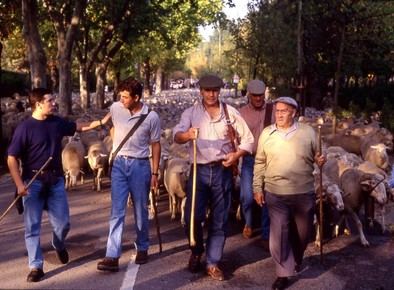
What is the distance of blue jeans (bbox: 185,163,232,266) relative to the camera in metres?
6.22

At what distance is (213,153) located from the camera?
6160mm

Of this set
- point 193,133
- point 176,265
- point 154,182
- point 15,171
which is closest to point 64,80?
point 154,182

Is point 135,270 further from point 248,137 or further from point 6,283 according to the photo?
point 248,137

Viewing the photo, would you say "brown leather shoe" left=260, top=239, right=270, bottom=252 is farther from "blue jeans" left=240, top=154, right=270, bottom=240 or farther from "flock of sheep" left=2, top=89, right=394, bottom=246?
"flock of sheep" left=2, top=89, right=394, bottom=246

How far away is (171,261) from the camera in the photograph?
6953 mm

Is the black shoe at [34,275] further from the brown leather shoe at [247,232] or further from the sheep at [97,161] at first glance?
the sheep at [97,161]

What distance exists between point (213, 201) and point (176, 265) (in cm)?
97

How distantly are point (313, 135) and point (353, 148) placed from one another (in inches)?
367

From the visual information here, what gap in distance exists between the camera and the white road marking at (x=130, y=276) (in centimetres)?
607

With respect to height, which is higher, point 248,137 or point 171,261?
point 248,137

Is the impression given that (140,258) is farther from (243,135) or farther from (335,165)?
(335,165)

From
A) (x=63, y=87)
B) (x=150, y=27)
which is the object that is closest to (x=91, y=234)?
(x=63, y=87)

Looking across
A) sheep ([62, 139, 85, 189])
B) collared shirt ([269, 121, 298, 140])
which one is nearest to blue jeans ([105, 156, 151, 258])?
collared shirt ([269, 121, 298, 140])

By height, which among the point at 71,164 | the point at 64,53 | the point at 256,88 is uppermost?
the point at 64,53
